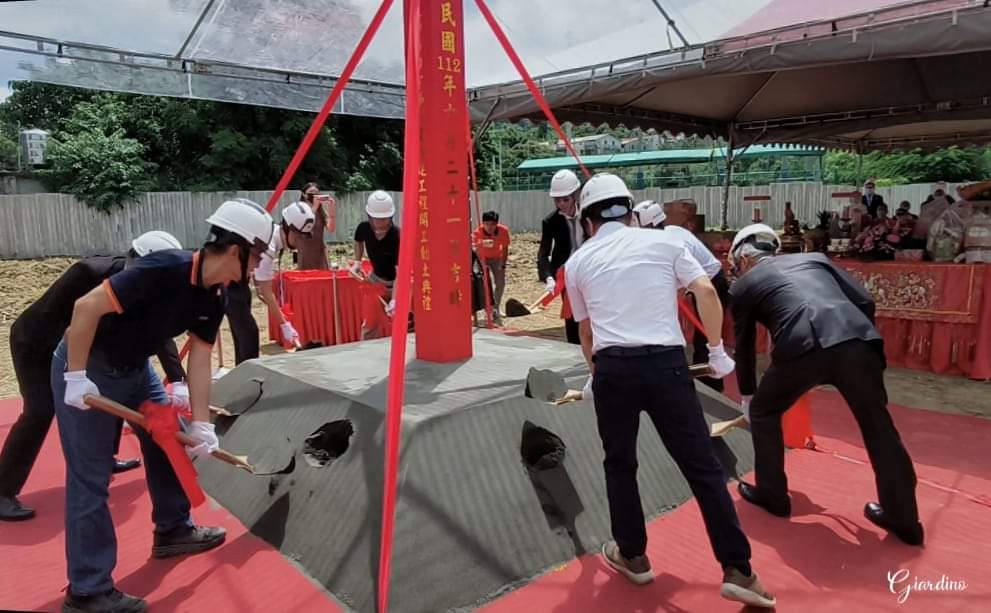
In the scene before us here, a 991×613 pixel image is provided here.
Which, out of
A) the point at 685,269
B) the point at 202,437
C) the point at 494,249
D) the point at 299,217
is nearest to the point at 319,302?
the point at 299,217

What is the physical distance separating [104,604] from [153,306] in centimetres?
110

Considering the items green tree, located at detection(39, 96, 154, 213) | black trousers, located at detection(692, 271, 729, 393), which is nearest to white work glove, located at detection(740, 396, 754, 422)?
black trousers, located at detection(692, 271, 729, 393)

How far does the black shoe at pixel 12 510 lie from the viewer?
128 inches

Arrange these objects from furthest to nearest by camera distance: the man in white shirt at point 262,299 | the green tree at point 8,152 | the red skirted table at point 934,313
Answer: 1. the green tree at point 8,152
2. the red skirted table at point 934,313
3. the man in white shirt at point 262,299

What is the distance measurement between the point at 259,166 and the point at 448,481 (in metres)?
17.6

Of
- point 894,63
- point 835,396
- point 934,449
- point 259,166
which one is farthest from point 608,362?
point 259,166

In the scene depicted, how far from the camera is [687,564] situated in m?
2.71

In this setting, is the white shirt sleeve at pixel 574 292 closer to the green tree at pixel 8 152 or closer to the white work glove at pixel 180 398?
the white work glove at pixel 180 398

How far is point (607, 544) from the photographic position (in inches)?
108

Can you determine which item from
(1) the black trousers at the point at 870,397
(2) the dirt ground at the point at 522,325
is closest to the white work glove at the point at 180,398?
(1) the black trousers at the point at 870,397

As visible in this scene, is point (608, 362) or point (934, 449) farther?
point (934, 449)

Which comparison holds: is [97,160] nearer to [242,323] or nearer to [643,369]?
[242,323]

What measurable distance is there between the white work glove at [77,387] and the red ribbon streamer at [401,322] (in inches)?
42.0

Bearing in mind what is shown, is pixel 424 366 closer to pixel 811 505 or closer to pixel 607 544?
pixel 607 544
